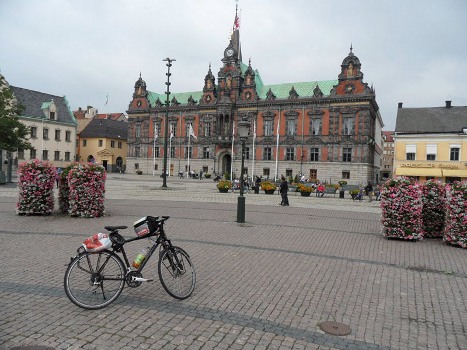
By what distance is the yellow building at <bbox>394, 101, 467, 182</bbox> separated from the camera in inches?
1715

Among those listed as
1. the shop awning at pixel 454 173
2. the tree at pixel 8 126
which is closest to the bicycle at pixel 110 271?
the tree at pixel 8 126

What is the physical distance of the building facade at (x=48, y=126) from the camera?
5878 cm

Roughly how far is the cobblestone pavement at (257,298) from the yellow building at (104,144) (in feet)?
215

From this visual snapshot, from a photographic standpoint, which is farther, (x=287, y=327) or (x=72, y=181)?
(x=72, y=181)

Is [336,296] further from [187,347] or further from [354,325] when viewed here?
[187,347]

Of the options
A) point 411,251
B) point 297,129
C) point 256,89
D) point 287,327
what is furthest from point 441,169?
point 287,327

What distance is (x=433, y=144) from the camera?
44.8m

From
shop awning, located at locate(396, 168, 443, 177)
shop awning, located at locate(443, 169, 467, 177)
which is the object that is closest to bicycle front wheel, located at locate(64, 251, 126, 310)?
shop awning, located at locate(396, 168, 443, 177)

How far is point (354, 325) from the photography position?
5211 mm

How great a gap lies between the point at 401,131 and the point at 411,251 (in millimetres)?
40048

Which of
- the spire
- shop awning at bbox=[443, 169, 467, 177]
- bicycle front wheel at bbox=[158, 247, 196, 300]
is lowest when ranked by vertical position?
bicycle front wheel at bbox=[158, 247, 196, 300]

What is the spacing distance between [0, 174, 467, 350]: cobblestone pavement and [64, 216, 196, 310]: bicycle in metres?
0.19

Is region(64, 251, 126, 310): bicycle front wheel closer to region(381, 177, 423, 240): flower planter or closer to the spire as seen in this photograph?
region(381, 177, 423, 240): flower planter

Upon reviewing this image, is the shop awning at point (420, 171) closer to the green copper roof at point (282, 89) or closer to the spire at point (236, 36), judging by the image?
the green copper roof at point (282, 89)
